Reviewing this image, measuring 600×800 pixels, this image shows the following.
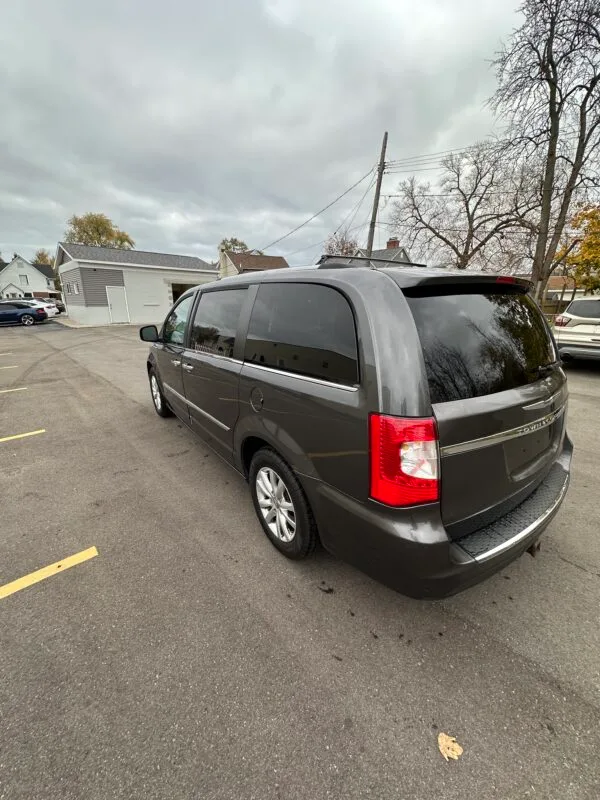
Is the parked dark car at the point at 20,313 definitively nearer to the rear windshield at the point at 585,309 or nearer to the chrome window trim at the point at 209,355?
the chrome window trim at the point at 209,355

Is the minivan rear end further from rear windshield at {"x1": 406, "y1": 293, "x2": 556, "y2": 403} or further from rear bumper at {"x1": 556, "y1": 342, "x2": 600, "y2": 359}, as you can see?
rear bumper at {"x1": 556, "y1": 342, "x2": 600, "y2": 359}

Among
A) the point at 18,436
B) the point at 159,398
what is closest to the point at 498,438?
the point at 159,398

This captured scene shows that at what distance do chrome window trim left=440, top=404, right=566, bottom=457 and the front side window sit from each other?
2.99m

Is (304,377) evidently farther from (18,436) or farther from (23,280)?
(23,280)

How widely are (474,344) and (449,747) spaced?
1738 mm

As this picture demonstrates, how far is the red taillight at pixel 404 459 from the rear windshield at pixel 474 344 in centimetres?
17

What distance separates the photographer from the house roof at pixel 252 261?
134 feet

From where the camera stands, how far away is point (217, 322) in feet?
9.91

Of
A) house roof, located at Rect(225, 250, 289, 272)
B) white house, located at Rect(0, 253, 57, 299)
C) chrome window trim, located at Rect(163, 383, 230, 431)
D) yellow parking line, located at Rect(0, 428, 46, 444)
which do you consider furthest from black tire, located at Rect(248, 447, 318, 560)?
white house, located at Rect(0, 253, 57, 299)

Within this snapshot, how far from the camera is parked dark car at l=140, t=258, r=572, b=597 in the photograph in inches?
59.2

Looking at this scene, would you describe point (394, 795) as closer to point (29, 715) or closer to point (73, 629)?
point (29, 715)

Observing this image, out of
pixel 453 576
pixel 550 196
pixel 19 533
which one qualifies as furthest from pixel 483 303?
pixel 550 196

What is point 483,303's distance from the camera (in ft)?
6.25

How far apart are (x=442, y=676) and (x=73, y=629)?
193cm
